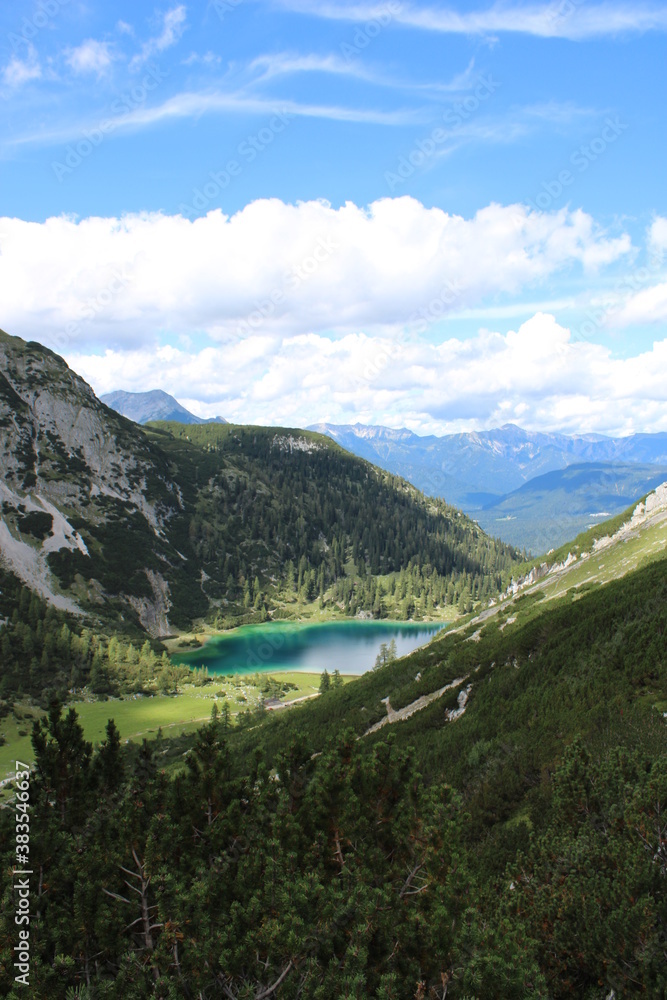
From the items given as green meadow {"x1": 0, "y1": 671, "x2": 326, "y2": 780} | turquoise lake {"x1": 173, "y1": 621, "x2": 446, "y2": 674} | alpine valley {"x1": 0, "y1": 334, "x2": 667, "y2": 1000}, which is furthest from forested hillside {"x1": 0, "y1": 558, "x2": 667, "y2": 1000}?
turquoise lake {"x1": 173, "y1": 621, "x2": 446, "y2": 674}

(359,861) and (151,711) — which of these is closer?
(359,861)

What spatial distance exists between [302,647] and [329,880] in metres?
153

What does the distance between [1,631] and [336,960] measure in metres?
118

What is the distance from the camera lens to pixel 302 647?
159 metres

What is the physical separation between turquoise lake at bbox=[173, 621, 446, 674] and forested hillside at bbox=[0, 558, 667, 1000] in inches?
4681

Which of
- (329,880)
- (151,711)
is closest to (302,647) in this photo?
(151,711)

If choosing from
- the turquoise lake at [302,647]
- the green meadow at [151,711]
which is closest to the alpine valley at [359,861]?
the green meadow at [151,711]

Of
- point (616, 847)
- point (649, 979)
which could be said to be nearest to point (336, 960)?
point (649, 979)

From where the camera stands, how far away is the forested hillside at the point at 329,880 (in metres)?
7.85

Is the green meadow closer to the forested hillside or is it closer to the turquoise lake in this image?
the turquoise lake

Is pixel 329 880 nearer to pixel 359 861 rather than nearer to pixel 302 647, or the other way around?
pixel 359 861

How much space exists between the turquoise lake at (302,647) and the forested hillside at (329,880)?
119 meters

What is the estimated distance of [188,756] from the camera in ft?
38.8

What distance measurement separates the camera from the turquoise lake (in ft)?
444
